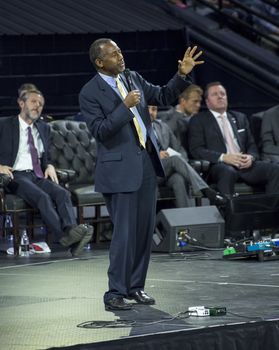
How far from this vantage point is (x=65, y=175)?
1063 centimetres

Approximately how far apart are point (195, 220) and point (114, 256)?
10.7ft

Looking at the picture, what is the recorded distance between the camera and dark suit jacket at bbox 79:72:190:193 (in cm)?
682

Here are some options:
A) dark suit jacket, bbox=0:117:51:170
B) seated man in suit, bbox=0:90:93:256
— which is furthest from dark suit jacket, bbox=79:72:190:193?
dark suit jacket, bbox=0:117:51:170

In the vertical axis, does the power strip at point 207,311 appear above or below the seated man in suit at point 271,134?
below

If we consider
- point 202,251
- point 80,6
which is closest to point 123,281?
point 202,251

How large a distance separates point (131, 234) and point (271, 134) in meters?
5.18

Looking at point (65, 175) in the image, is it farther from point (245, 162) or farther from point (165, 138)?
point (245, 162)

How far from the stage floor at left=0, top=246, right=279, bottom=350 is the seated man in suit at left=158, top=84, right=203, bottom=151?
6.46 ft

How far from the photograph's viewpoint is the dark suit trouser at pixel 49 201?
10.1 meters

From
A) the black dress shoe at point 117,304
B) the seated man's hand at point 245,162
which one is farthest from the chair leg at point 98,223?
the black dress shoe at point 117,304

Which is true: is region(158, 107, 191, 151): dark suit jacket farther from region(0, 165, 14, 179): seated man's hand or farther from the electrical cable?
the electrical cable

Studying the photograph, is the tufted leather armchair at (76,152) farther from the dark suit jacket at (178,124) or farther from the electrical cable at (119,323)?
the electrical cable at (119,323)

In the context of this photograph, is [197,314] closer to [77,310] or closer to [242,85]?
[77,310]

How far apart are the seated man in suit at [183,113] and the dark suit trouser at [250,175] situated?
55cm
